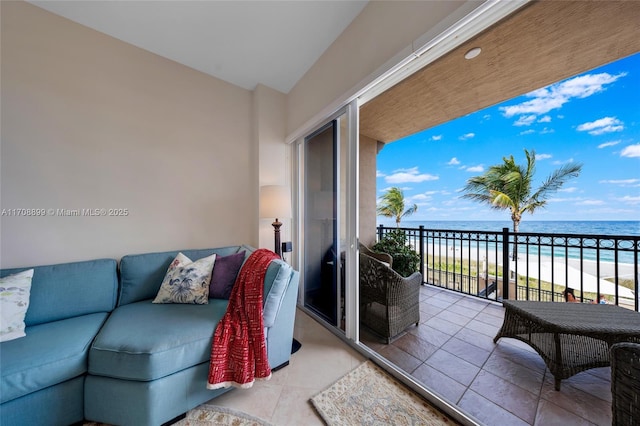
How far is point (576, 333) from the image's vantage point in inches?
51.4

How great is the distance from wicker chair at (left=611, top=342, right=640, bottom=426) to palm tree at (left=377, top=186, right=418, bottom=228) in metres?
5.22

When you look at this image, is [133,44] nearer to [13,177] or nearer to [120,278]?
[13,177]

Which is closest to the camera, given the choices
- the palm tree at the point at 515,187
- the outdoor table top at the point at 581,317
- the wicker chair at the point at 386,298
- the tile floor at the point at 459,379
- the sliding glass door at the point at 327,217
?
the tile floor at the point at 459,379

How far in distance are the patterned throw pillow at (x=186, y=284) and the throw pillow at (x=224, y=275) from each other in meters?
0.06

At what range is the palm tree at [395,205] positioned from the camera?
5.71m

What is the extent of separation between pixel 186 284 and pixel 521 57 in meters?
3.41

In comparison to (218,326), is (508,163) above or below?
above

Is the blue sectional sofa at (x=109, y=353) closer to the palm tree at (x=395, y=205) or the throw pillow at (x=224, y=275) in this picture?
the throw pillow at (x=224, y=275)

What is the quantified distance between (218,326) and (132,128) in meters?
2.04

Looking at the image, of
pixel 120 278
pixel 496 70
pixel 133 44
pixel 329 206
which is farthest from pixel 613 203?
pixel 133 44

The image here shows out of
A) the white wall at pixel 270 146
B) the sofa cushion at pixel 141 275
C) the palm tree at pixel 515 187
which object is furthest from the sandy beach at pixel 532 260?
the sofa cushion at pixel 141 275

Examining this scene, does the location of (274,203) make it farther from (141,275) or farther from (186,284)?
(141,275)

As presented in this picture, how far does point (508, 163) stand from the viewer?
15.4 ft

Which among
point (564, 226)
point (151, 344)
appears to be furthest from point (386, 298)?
point (564, 226)
